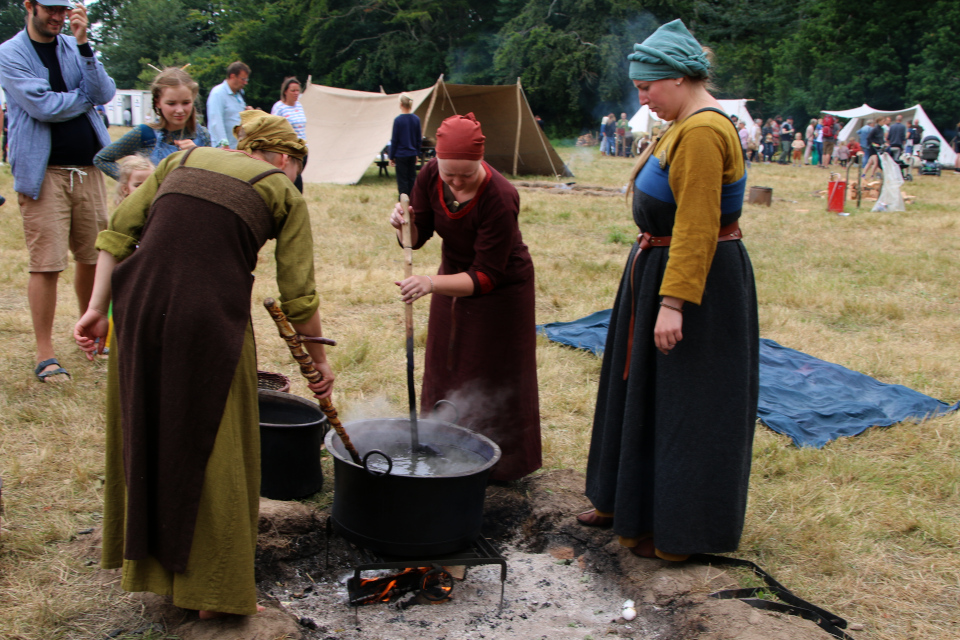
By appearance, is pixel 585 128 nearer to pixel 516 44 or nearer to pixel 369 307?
pixel 516 44

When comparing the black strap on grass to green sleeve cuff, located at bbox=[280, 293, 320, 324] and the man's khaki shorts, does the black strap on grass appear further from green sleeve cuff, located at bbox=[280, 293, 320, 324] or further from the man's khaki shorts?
the man's khaki shorts

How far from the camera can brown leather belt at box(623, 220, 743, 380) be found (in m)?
2.38

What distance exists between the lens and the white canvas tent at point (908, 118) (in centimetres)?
2275

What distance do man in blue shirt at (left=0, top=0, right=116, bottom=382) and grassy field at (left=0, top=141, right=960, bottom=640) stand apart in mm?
656

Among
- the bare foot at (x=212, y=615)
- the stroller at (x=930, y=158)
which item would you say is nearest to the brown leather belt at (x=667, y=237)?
the bare foot at (x=212, y=615)

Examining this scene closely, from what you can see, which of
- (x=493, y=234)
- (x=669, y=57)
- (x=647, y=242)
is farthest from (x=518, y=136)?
(x=669, y=57)

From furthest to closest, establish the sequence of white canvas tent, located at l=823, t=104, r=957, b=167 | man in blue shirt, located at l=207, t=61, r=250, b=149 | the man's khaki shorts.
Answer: white canvas tent, located at l=823, t=104, r=957, b=167 < man in blue shirt, located at l=207, t=61, r=250, b=149 < the man's khaki shorts

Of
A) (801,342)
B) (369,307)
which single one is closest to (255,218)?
(369,307)

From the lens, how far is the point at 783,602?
2430 millimetres

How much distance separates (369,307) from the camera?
19.8 feet

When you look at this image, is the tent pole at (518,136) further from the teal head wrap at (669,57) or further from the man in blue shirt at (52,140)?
the teal head wrap at (669,57)

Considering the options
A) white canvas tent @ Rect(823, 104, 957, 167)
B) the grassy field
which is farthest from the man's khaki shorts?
white canvas tent @ Rect(823, 104, 957, 167)

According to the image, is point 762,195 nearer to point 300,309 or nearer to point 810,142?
point 300,309

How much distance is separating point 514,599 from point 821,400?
2662 millimetres
